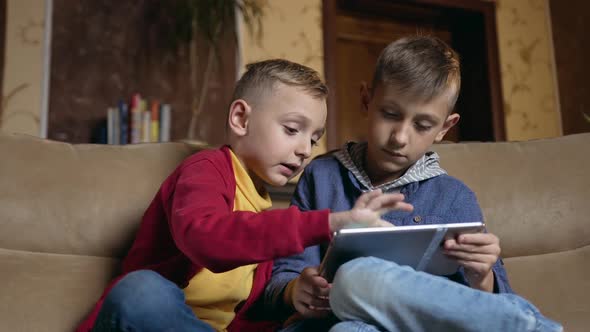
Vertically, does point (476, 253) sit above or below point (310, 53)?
below

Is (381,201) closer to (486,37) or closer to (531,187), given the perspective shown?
(531,187)

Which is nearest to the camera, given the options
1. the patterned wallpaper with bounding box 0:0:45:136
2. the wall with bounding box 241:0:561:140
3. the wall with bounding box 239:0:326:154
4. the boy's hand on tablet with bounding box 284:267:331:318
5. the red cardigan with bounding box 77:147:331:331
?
the red cardigan with bounding box 77:147:331:331

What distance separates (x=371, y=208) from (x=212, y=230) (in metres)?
0.23

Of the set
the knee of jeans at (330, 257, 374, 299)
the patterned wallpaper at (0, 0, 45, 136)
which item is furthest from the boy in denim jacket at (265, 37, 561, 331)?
the patterned wallpaper at (0, 0, 45, 136)

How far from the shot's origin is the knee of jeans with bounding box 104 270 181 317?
0.81m

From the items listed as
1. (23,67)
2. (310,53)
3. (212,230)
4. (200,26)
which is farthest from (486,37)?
(212,230)

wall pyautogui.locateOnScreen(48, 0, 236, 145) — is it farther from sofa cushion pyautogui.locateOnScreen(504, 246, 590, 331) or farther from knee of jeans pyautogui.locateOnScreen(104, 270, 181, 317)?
knee of jeans pyautogui.locateOnScreen(104, 270, 181, 317)

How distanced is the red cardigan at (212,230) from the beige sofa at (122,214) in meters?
0.23

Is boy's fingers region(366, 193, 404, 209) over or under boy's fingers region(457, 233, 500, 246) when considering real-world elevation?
over

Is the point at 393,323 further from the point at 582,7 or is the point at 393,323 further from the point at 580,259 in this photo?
the point at 582,7

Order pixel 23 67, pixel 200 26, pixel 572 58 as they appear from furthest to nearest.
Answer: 1. pixel 572 58
2. pixel 200 26
3. pixel 23 67

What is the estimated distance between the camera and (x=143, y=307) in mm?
818

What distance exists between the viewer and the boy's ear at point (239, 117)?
1.15 metres

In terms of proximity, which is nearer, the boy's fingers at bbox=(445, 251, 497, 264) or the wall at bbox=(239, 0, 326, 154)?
the boy's fingers at bbox=(445, 251, 497, 264)
